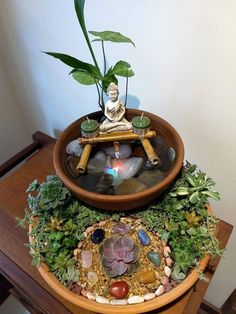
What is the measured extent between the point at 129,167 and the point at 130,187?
47 millimetres

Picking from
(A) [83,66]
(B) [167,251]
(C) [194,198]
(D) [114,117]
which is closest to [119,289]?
(B) [167,251]

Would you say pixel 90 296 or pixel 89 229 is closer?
pixel 90 296

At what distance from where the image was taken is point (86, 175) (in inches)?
21.5

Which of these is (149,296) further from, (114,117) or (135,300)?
(114,117)

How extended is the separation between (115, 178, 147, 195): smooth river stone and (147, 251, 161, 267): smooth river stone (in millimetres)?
139

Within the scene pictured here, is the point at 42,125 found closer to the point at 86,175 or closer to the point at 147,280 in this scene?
the point at 86,175

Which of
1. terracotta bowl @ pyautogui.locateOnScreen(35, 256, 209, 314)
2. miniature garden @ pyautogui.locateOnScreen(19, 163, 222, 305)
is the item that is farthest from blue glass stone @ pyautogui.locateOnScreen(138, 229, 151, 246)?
terracotta bowl @ pyautogui.locateOnScreen(35, 256, 209, 314)

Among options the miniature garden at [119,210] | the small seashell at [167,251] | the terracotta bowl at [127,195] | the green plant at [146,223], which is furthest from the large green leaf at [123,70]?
the small seashell at [167,251]

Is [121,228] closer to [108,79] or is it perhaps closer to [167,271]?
[167,271]

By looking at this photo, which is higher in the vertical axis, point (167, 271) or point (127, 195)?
point (127, 195)

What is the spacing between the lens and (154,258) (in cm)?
54

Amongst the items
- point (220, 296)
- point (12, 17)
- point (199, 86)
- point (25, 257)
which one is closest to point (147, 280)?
point (25, 257)

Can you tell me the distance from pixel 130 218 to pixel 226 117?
0.31 meters

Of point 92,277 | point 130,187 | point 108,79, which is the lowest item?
point 92,277
